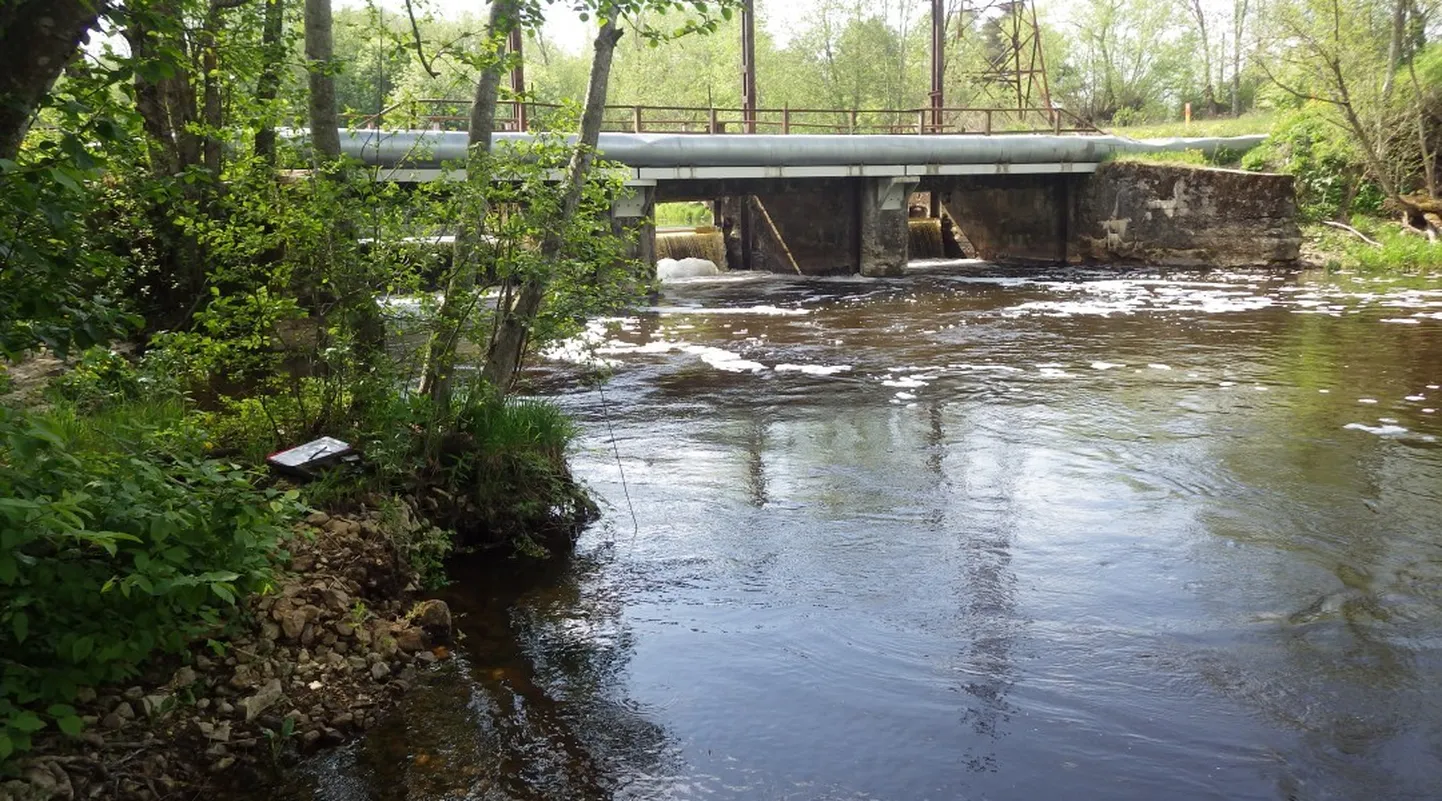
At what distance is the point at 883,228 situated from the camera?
87.8 ft

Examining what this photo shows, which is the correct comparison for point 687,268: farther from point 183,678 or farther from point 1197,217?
point 183,678

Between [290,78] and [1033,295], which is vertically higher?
[290,78]

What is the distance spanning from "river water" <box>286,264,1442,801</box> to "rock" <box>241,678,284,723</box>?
0.29 m

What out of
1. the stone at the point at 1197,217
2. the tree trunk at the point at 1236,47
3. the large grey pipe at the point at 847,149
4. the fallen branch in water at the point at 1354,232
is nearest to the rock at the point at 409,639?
the large grey pipe at the point at 847,149

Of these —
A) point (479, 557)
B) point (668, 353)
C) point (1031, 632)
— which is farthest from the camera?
point (668, 353)

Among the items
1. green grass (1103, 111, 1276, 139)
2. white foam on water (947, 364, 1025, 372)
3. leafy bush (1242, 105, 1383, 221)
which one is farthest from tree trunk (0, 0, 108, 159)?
green grass (1103, 111, 1276, 139)

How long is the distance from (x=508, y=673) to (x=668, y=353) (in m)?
→ 10.2

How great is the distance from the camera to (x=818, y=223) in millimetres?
28203

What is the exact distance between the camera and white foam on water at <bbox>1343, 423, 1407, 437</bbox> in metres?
9.13

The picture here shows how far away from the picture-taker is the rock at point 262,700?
407cm

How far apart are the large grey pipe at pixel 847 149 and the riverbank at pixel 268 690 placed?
13007 millimetres

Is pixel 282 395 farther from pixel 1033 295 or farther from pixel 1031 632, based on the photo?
pixel 1033 295

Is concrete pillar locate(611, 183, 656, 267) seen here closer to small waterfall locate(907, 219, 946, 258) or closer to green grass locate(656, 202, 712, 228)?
small waterfall locate(907, 219, 946, 258)

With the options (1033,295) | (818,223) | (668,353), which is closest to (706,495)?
(668,353)
